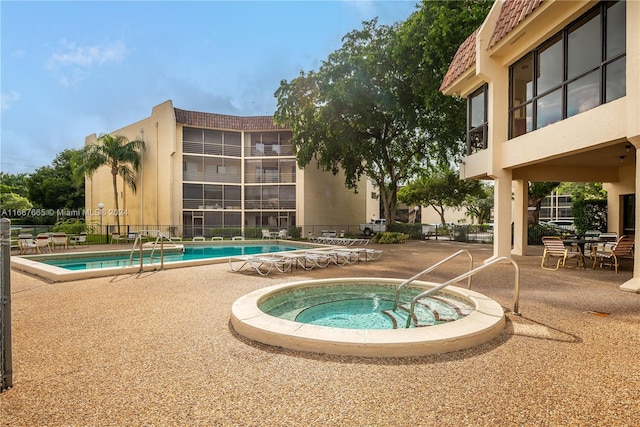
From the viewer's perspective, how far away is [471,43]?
1281 cm

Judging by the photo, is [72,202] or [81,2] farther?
[72,202]

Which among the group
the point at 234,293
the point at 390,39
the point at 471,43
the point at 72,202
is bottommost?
the point at 234,293

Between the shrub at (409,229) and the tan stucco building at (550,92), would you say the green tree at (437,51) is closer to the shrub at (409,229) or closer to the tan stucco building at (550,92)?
the tan stucco building at (550,92)

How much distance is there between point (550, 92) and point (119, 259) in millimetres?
17615

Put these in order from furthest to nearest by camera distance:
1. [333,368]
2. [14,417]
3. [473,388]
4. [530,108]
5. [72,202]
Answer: [72,202] < [530,108] < [333,368] < [473,388] < [14,417]

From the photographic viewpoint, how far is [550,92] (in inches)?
384

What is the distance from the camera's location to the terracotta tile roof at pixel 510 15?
358 inches

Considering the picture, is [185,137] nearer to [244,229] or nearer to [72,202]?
[244,229]

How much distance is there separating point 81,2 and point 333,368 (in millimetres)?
13446

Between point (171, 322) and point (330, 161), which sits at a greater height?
point (330, 161)

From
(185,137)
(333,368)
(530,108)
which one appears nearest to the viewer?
(333,368)

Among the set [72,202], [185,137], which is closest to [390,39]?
[185,137]

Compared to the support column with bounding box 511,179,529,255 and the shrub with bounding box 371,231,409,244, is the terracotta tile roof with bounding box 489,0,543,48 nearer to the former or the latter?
the support column with bounding box 511,179,529,255

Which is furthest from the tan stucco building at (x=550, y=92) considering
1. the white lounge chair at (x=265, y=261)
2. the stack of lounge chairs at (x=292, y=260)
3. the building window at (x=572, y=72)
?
the white lounge chair at (x=265, y=261)
